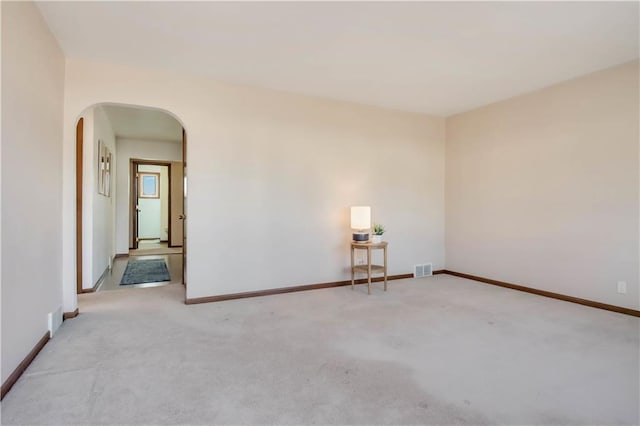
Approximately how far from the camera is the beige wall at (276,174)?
362cm

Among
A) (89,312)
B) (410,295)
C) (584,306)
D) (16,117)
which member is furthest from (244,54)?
(584,306)

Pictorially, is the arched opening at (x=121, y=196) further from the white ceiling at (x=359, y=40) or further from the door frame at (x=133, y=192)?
the white ceiling at (x=359, y=40)

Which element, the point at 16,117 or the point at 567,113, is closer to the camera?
A: the point at 16,117

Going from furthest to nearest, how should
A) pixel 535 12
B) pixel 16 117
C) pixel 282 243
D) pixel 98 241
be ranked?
pixel 98 241 → pixel 282 243 → pixel 535 12 → pixel 16 117

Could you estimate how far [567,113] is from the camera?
386cm

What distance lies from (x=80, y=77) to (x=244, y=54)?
1.59 m

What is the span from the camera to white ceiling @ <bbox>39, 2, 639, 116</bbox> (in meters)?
2.46

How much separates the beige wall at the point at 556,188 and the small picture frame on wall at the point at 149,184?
9.41 meters

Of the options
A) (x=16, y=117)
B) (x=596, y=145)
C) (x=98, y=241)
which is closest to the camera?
(x=16, y=117)

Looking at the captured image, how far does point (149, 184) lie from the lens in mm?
11133

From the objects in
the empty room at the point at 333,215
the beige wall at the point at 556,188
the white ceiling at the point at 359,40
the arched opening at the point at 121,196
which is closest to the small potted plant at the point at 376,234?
the empty room at the point at 333,215

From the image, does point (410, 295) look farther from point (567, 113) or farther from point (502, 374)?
point (567, 113)

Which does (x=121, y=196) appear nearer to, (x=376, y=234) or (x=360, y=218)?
(x=360, y=218)

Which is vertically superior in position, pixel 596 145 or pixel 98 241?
pixel 596 145
